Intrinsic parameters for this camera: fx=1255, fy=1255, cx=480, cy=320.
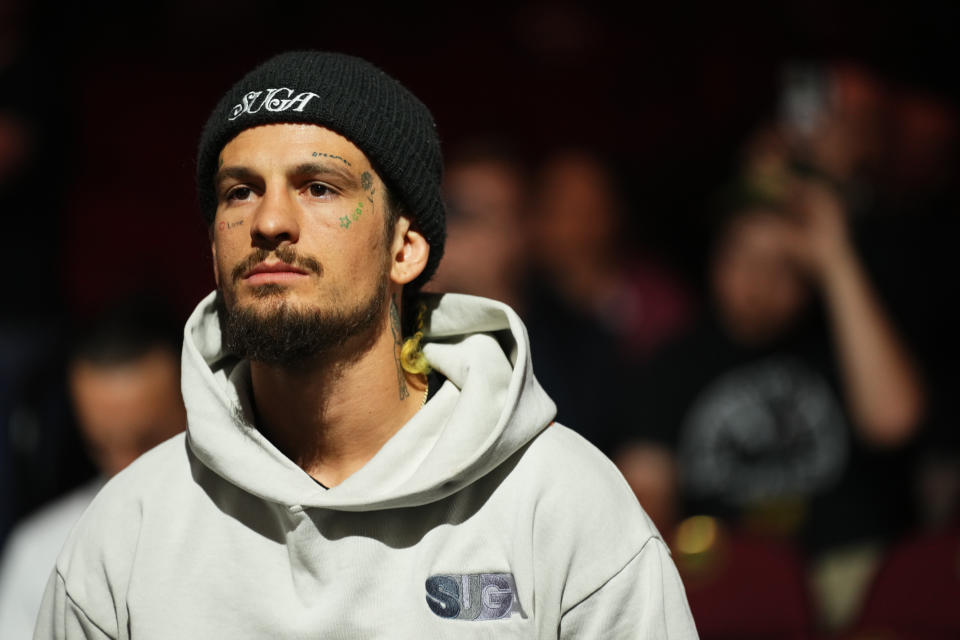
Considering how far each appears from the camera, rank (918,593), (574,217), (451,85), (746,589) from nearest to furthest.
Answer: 1. (918,593)
2. (746,589)
3. (574,217)
4. (451,85)

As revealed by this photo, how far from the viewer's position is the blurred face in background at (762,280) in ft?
16.4

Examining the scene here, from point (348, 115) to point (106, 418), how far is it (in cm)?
203

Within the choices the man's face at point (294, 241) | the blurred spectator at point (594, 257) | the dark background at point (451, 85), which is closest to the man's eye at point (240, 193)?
the man's face at point (294, 241)

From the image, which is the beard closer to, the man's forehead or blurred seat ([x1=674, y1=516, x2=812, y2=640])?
the man's forehead

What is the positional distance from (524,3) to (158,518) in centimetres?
469

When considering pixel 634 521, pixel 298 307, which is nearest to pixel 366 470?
pixel 298 307

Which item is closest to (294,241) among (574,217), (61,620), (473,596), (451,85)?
(473,596)

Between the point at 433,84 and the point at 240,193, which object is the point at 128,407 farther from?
the point at 433,84

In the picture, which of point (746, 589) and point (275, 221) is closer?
point (275, 221)

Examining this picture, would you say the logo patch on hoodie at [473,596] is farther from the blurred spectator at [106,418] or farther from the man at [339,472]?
the blurred spectator at [106,418]

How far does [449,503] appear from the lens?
104 inches

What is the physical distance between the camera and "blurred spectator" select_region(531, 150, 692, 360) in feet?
19.4

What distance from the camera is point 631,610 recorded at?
2.59 m

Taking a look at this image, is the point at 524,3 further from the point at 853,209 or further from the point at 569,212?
the point at 853,209
